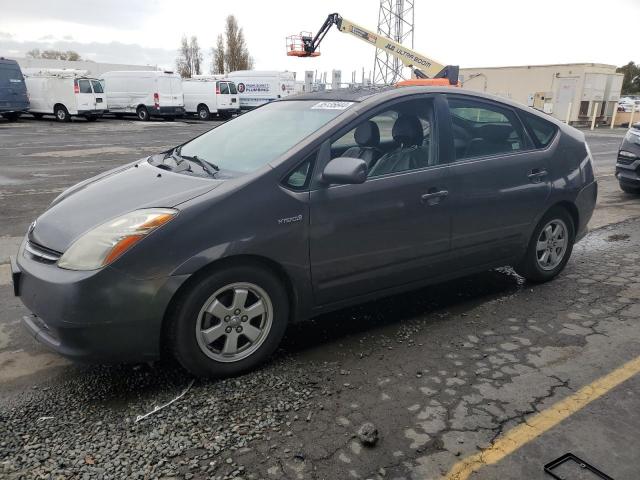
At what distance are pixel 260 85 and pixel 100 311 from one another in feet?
91.5

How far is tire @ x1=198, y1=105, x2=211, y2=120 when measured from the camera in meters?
27.8

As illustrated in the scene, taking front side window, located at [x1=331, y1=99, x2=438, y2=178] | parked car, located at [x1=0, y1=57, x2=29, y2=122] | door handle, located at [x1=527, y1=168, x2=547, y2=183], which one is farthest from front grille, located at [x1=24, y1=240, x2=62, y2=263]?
parked car, located at [x1=0, y1=57, x2=29, y2=122]

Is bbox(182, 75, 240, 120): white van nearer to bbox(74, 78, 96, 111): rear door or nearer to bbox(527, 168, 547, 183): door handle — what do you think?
bbox(74, 78, 96, 111): rear door

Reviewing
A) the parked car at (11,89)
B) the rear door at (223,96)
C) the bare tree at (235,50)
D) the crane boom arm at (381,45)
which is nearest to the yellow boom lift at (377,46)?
the crane boom arm at (381,45)

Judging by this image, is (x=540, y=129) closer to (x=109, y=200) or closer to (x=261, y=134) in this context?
(x=261, y=134)

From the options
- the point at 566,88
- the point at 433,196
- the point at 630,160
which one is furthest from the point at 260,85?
the point at 433,196

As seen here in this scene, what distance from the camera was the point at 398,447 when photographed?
96.8 inches

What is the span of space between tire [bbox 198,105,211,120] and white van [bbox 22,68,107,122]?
4889 mm

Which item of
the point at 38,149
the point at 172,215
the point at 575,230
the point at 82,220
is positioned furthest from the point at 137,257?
the point at 38,149

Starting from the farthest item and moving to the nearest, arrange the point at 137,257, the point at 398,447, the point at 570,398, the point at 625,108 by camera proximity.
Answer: the point at 625,108, the point at 570,398, the point at 137,257, the point at 398,447

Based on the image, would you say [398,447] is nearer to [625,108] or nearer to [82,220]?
[82,220]

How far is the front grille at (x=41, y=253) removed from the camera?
2779 millimetres

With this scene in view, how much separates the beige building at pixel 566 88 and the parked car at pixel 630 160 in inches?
831

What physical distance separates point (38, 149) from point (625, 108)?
35935 mm
